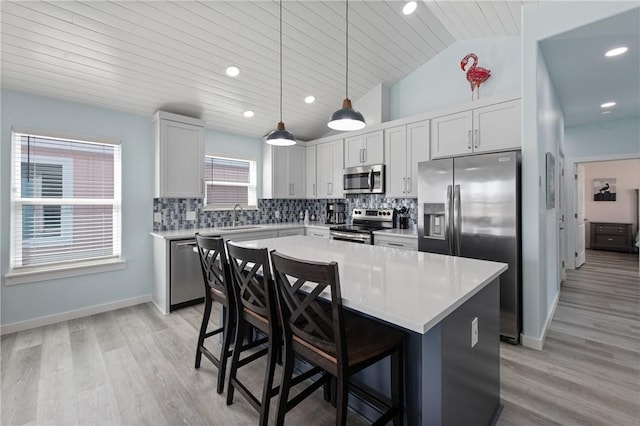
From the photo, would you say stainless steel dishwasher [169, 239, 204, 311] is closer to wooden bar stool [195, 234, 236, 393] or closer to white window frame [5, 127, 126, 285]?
white window frame [5, 127, 126, 285]

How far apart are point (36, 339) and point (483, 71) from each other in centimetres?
552

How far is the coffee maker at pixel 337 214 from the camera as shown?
5164 millimetres

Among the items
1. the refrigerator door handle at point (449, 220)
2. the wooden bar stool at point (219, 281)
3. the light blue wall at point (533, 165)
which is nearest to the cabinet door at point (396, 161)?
the refrigerator door handle at point (449, 220)

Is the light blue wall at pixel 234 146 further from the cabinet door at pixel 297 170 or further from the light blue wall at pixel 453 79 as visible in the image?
the light blue wall at pixel 453 79

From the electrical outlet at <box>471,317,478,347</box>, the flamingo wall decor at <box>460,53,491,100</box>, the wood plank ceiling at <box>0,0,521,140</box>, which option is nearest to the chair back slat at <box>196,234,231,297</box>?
the electrical outlet at <box>471,317,478,347</box>

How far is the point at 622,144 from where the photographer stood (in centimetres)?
495

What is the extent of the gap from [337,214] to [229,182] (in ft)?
6.18

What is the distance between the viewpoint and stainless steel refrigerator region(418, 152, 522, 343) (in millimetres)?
2678

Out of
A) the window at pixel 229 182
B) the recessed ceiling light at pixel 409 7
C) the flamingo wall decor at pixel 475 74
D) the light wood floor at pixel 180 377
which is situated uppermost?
the recessed ceiling light at pixel 409 7

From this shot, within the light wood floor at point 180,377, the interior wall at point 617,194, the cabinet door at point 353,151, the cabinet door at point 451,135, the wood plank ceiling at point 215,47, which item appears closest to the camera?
the light wood floor at point 180,377

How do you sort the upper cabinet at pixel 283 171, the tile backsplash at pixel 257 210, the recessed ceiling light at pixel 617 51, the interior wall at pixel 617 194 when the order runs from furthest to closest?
the interior wall at pixel 617 194 → the upper cabinet at pixel 283 171 → the tile backsplash at pixel 257 210 → the recessed ceiling light at pixel 617 51

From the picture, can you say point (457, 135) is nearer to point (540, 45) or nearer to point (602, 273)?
point (540, 45)

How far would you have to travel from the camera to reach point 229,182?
4.74 meters

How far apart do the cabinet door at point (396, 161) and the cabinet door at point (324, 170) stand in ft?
3.64
